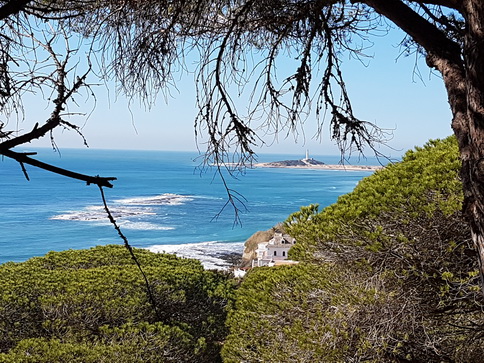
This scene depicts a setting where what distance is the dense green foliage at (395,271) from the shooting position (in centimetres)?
447

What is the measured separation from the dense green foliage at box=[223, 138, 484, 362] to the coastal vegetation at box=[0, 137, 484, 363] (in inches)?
0.5

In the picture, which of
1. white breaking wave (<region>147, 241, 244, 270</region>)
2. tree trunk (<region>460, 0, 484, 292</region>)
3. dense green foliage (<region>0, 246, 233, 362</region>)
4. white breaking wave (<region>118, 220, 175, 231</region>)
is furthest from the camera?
white breaking wave (<region>118, 220, 175, 231</region>)

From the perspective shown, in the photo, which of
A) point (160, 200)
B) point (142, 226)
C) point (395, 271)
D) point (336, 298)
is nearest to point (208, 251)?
point (142, 226)

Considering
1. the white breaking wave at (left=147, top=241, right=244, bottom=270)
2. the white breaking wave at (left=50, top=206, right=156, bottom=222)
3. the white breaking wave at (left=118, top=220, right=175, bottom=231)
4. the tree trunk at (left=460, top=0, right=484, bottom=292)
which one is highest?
the tree trunk at (left=460, top=0, right=484, bottom=292)

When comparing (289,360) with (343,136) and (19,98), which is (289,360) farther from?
(19,98)

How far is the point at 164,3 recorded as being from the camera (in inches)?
99.4

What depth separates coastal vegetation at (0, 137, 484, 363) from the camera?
454cm

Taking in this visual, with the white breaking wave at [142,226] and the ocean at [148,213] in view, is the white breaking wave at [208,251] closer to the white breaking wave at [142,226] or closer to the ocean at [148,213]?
the ocean at [148,213]

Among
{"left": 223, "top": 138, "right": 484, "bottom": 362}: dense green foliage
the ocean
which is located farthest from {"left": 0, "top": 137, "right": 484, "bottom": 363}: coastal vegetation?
the ocean

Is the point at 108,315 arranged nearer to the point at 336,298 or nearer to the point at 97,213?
the point at 336,298

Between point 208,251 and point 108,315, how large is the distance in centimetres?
2864

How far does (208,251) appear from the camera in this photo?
35562mm

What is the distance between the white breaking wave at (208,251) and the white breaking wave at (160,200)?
735 inches

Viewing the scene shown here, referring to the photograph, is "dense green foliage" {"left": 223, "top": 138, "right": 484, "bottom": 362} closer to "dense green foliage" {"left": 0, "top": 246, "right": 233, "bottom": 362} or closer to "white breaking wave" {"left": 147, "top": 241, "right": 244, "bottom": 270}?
"dense green foliage" {"left": 0, "top": 246, "right": 233, "bottom": 362}
